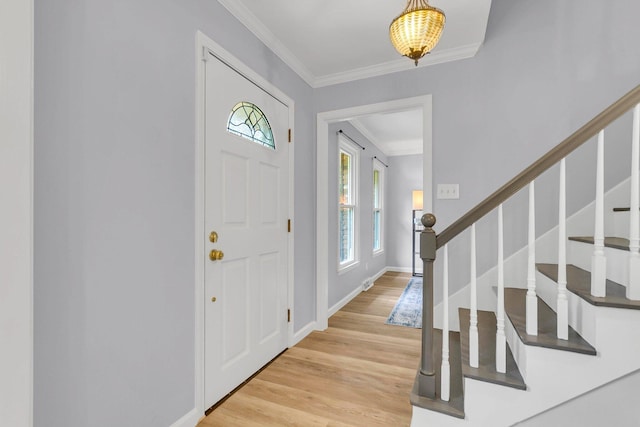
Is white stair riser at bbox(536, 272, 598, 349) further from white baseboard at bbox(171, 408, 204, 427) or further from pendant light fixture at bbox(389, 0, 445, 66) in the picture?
white baseboard at bbox(171, 408, 204, 427)

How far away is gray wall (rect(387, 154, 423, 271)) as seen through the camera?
5.96 m

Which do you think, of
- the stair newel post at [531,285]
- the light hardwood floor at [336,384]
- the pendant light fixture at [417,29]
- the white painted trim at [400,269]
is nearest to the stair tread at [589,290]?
the stair newel post at [531,285]

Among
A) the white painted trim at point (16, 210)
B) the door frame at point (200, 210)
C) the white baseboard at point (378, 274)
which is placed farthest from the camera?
the white baseboard at point (378, 274)

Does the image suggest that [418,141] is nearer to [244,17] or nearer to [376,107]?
[376,107]

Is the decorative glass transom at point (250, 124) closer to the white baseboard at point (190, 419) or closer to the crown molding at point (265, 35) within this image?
the crown molding at point (265, 35)

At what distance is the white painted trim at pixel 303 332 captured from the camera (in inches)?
104

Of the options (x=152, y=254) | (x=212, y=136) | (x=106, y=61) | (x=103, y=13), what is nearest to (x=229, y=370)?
(x=152, y=254)

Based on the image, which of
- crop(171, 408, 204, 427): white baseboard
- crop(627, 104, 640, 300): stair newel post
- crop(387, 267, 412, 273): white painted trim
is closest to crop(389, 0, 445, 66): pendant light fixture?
crop(627, 104, 640, 300): stair newel post

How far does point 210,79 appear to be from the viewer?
1.71 m

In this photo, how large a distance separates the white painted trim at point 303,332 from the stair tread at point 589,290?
192 cm

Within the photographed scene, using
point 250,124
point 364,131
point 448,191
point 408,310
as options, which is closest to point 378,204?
point 364,131

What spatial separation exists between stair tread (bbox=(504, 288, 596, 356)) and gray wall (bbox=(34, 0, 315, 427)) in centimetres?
166

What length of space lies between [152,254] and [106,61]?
83 centimetres

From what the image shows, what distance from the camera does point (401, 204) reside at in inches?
239
